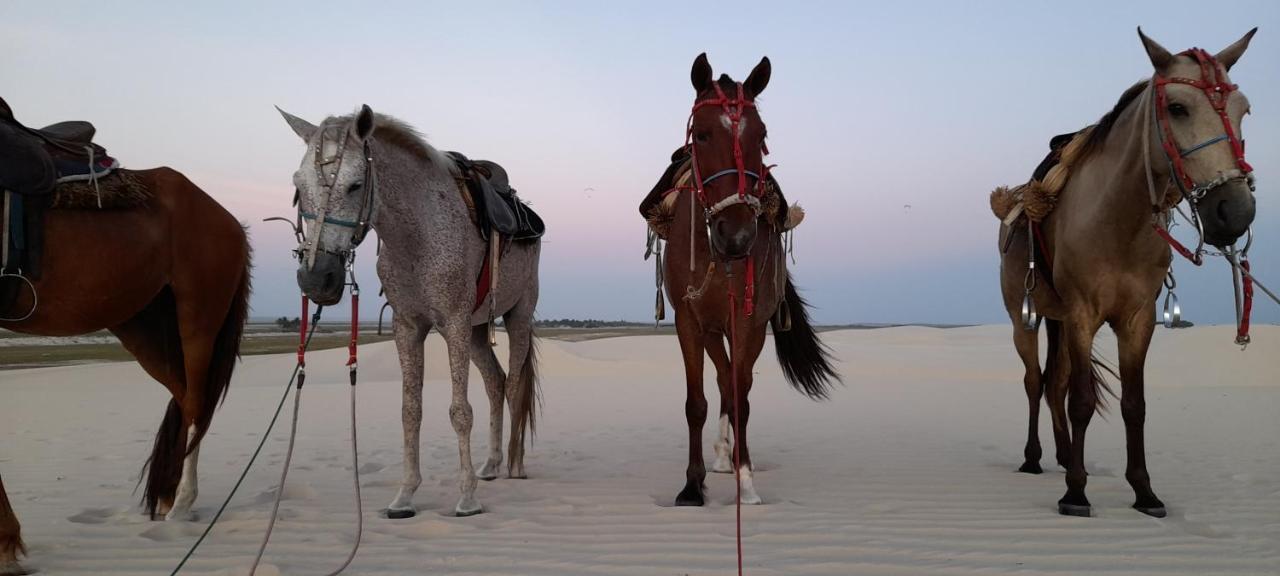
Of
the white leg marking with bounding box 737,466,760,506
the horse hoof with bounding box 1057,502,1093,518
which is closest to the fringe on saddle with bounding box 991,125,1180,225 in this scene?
the horse hoof with bounding box 1057,502,1093,518

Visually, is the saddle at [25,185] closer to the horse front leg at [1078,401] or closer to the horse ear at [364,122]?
the horse ear at [364,122]

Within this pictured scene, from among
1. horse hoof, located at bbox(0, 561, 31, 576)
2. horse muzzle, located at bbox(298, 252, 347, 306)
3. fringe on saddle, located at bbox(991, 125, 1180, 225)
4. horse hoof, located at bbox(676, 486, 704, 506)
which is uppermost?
fringe on saddle, located at bbox(991, 125, 1180, 225)

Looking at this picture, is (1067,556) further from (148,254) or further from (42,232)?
(42,232)

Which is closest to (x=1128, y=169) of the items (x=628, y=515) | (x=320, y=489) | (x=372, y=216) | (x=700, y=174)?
(x=700, y=174)

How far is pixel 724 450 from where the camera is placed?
5.69m

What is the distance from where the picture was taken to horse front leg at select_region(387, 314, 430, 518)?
438 cm

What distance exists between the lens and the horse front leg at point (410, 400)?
438 cm

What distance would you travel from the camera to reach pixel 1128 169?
4.14 meters

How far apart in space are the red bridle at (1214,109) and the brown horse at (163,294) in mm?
5356

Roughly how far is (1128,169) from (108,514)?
640 cm

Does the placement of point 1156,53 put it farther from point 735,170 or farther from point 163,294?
point 163,294

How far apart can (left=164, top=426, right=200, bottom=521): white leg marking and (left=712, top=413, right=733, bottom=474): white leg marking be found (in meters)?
3.58

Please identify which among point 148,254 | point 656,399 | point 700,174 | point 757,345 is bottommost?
point 656,399

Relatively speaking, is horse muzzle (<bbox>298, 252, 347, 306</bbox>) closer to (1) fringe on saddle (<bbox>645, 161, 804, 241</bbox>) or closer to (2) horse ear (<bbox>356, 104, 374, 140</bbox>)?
(2) horse ear (<bbox>356, 104, 374, 140</bbox>)
